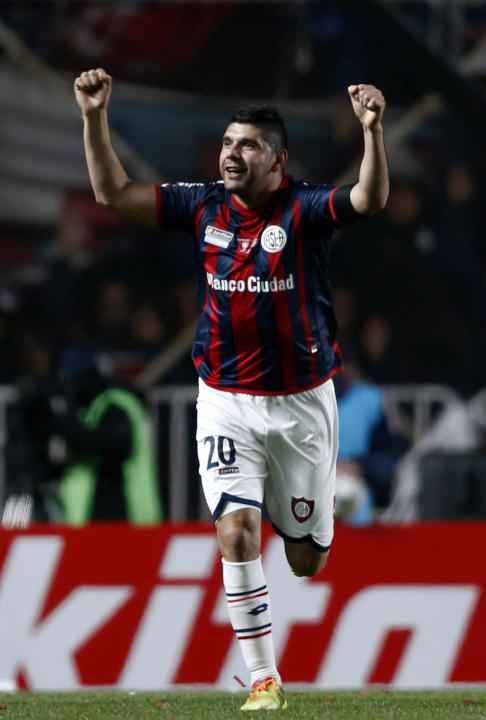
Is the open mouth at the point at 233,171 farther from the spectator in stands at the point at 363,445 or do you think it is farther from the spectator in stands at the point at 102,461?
the spectator in stands at the point at 102,461

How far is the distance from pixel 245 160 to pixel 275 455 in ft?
3.71

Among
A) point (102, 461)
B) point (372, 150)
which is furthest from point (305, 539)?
point (102, 461)

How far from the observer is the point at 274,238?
19.6ft

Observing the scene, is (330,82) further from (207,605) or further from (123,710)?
(123,710)

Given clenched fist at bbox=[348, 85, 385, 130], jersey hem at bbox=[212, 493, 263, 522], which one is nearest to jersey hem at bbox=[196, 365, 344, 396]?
jersey hem at bbox=[212, 493, 263, 522]

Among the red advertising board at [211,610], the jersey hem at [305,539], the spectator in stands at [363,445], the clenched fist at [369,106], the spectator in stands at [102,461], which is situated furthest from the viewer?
the spectator in stands at [102,461]

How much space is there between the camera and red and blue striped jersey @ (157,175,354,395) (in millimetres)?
5973

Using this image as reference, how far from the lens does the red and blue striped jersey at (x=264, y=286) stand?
19.6ft

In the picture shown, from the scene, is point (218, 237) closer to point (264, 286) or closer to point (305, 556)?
point (264, 286)

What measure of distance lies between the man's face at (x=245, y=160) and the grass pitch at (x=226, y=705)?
1.94 metres

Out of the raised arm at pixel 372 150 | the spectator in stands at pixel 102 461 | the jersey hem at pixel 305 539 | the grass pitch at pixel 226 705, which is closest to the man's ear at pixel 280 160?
the raised arm at pixel 372 150

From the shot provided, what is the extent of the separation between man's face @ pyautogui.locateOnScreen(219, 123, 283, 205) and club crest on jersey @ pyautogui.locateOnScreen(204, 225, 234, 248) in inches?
6.4

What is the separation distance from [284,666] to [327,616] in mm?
326

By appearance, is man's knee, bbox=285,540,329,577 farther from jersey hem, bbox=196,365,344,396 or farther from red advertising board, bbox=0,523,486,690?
red advertising board, bbox=0,523,486,690
